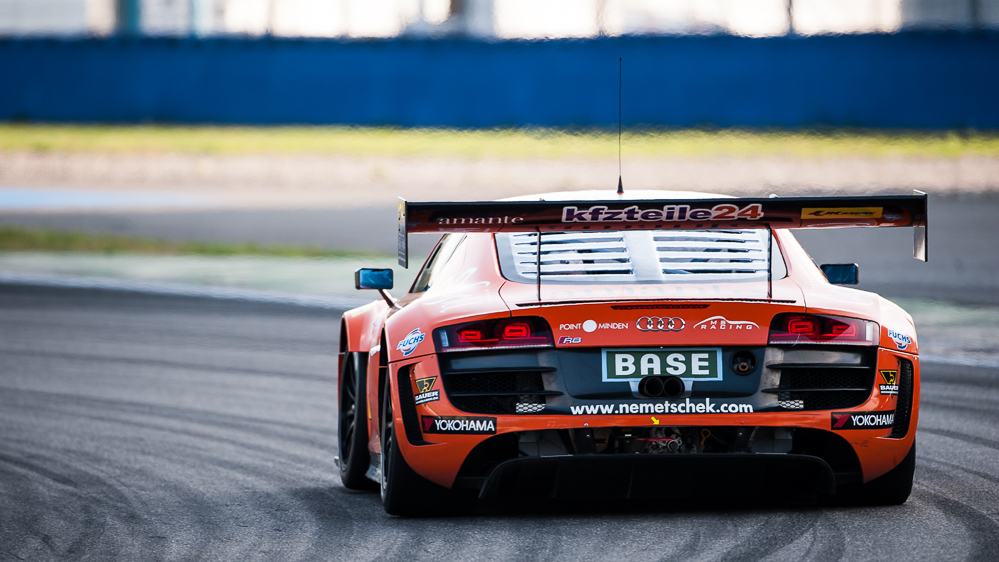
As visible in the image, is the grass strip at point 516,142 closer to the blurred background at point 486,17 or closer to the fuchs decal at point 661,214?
the blurred background at point 486,17

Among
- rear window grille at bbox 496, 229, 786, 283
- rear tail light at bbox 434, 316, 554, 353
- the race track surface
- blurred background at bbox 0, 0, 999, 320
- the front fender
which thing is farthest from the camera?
blurred background at bbox 0, 0, 999, 320

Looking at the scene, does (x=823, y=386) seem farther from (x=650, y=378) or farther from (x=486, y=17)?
(x=486, y=17)

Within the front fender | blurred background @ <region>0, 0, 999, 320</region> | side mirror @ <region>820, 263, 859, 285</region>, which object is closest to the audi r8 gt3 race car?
side mirror @ <region>820, 263, 859, 285</region>

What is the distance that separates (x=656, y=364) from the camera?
4.86 m

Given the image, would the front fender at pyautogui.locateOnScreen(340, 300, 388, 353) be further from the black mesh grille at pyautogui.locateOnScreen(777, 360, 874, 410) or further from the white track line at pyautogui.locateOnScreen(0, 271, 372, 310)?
the white track line at pyautogui.locateOnScreen(0, 271, 372, 310)

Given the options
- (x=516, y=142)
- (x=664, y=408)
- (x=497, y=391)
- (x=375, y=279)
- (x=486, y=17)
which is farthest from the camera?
(x=486, y=17)

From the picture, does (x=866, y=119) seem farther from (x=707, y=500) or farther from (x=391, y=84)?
(x=707, y=500)

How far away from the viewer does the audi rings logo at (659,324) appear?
4.84 m

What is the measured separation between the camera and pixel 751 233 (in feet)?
18.3

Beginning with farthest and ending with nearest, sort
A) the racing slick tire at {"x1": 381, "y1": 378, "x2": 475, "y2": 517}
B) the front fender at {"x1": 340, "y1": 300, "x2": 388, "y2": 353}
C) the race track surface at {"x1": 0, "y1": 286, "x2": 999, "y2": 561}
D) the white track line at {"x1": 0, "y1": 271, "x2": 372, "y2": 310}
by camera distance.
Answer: the white track line at {"x1": 0, "y1": 271, "x2": 372, "y2": 310}, the front fender at {"x1": 340, "y1": 300, "x2": 388, "y2": 353}, the racing slick tire at {"x1": 381, "y1": 378, "x2": 475, "y2": 517}, the race track surface at {"x1": 0, "y1": 286, "x2": 999, "y2": 561}

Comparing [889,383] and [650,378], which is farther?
[889,383]

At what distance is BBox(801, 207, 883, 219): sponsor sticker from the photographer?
4934 millimetres

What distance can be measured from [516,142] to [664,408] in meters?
17.7

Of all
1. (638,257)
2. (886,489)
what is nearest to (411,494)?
(638,257)
